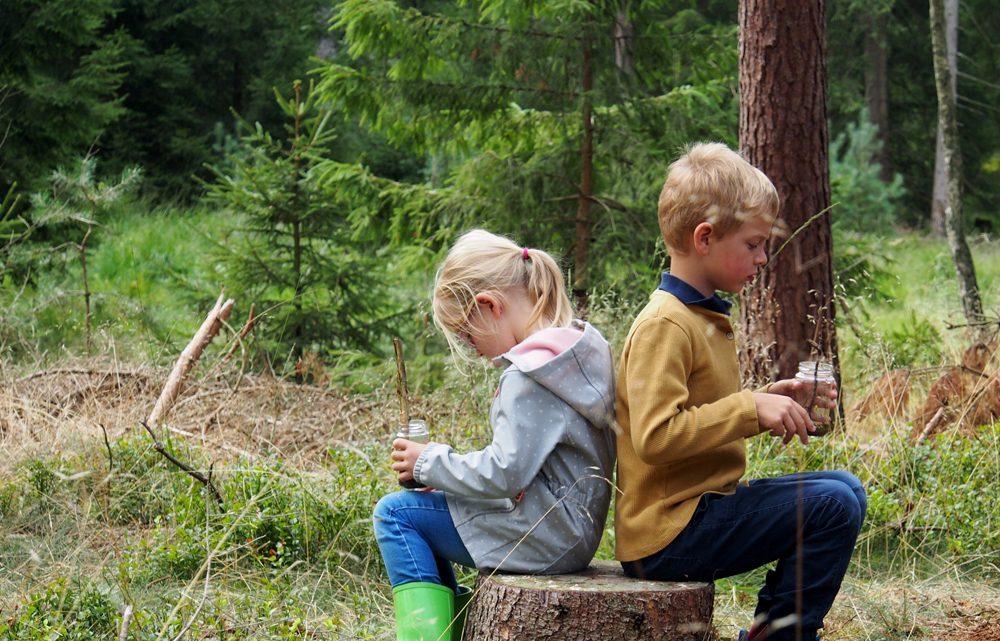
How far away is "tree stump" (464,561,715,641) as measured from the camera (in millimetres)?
2033

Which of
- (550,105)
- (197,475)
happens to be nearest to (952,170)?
(550,105)

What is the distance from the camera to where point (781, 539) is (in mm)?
2086

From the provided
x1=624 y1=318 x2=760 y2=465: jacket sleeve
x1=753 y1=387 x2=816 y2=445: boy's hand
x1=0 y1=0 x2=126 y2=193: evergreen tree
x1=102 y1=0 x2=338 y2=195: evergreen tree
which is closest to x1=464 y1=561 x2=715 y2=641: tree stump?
x1=624 y1=318 x2=760 y2=465: jacket sleeve

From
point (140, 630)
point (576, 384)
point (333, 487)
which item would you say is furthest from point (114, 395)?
point (576, 384)

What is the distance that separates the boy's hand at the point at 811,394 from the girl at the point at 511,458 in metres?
0.43

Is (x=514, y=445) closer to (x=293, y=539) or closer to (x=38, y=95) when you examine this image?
(x=293, y=539)

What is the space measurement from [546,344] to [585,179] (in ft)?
13.0

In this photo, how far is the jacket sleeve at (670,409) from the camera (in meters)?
1.94

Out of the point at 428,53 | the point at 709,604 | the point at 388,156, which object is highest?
the point at 428,53

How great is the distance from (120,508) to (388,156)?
1296 cm

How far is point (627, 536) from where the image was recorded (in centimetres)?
215

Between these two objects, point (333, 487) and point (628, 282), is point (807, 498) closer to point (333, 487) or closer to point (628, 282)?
point (333, 487)

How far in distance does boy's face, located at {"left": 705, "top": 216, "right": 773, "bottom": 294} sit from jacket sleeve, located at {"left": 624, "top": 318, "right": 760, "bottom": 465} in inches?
8.4

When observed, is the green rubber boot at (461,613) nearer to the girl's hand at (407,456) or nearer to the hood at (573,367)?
the girl's hand at (407,456)
